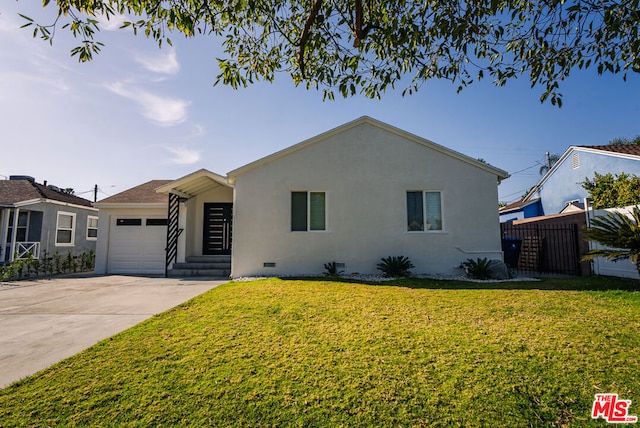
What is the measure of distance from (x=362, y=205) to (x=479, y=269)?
4230 millimetres

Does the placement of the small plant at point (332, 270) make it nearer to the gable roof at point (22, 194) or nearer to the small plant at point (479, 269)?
the small plant at point (479, 269)

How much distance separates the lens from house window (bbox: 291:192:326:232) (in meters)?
10.2

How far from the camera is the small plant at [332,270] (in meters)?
9.73

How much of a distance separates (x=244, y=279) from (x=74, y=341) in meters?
5.51

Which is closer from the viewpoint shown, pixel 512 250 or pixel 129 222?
pixel 129 222

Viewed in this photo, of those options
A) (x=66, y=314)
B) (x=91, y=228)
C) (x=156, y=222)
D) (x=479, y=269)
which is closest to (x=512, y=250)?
(x=479, y=269)

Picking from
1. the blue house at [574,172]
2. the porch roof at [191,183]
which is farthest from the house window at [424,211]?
the blue house at [574,172]

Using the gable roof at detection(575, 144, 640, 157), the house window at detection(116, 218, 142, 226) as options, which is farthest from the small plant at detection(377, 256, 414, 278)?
the gable roof at detection(575, 144, 640, 157)

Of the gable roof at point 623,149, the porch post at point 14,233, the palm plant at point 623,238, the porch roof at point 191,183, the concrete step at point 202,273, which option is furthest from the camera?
the gable roof at point 623,149

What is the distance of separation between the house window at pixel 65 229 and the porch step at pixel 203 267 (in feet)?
23.3

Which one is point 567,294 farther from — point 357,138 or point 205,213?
point 205,213

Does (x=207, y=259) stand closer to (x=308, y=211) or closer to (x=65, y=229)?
(x=308, y=211)

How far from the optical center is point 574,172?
1848cm

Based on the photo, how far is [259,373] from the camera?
2.97 m
